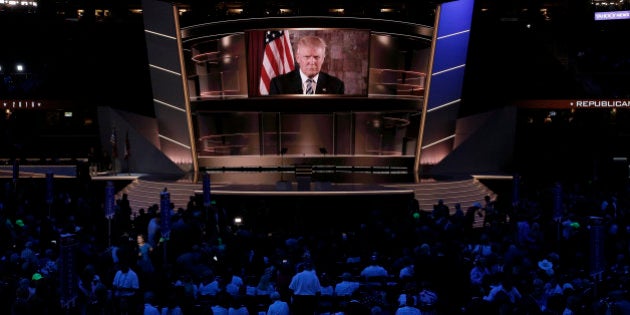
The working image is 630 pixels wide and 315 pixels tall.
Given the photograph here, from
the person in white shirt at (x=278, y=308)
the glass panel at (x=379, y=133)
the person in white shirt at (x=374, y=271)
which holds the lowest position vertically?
the person in white shirt at (x=278, y=308)

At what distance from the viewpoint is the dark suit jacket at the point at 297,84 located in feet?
105

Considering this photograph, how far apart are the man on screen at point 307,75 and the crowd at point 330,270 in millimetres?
12826

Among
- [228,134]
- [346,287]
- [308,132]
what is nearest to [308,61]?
[308,132]

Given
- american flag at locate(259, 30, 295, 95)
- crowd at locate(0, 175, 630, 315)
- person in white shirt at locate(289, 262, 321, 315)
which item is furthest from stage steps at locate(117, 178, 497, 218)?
person in white shirt at locate(289, 262, 321, 315)

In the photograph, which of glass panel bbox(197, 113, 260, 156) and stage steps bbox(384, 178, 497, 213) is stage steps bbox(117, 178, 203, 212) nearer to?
glass panel bbox(197, 113, 260, 156)

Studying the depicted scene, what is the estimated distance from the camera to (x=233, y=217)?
25125mm

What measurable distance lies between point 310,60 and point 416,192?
24.1 ft

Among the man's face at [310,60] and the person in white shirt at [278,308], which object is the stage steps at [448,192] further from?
the person in white shirt at [278,308]

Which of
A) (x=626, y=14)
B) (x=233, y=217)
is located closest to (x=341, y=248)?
(x=233, y=217)

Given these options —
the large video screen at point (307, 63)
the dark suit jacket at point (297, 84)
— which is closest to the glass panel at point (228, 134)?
the large video screen at point (307, 63)

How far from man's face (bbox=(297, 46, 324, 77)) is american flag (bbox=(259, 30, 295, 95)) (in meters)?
0.41

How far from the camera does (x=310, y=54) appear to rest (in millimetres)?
32312

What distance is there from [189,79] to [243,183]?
6.90 meters

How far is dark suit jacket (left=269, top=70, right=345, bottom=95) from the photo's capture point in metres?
32.1
